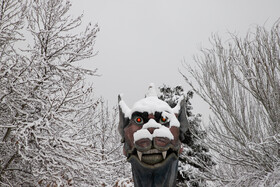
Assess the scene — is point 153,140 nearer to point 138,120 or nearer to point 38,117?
point 138,120

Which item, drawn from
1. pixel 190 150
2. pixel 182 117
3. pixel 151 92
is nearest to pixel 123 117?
pixel 151 92

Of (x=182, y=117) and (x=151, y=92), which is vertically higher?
(x=151, y=92)

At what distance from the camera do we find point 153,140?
125 inches

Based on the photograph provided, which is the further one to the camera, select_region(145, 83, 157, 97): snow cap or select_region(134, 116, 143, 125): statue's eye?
select_region(145, 83, 157, 97): snow cap

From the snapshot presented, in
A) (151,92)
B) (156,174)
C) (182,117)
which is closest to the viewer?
(156,174)

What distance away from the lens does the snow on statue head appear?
320cm

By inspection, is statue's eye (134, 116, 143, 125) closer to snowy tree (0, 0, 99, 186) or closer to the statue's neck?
the statue's neck

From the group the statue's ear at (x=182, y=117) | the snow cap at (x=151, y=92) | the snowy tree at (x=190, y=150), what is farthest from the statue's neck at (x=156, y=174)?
the snowy tree at (x=190, y=150)

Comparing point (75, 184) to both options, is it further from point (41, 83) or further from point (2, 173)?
point (41, 83)

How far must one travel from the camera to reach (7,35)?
22.6 ft

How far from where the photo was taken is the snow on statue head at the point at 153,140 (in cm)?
320

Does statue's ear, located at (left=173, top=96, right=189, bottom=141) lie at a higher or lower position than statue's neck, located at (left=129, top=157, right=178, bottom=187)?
higher

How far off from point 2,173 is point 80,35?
13.9ft

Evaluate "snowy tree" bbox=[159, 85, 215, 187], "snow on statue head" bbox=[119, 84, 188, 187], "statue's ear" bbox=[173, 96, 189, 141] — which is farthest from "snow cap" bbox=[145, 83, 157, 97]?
"snowy tree" bbox=[159, 85, 215, 187]
